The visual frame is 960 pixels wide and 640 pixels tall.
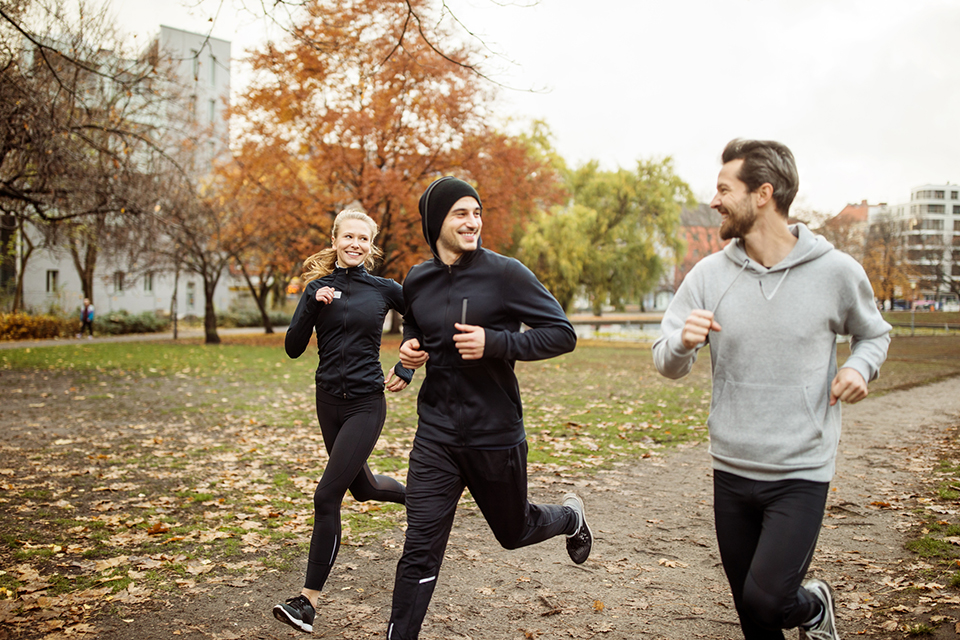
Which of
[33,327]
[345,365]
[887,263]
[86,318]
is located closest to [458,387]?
[345,365]

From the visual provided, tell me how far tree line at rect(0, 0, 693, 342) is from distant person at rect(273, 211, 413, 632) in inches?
101

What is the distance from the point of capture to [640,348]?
1235 inches

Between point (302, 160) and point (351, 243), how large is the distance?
68.8 ft

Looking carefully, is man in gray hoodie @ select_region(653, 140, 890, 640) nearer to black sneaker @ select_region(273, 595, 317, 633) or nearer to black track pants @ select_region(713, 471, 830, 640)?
black track pants @ select_region(713, 471, 830, 640)

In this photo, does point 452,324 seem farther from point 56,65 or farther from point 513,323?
point 56,65

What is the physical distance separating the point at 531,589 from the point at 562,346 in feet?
6.07

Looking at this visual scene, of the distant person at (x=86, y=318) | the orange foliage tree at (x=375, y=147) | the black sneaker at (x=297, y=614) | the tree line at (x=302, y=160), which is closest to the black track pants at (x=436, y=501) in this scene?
the black sneaker at (x=297, y=614)

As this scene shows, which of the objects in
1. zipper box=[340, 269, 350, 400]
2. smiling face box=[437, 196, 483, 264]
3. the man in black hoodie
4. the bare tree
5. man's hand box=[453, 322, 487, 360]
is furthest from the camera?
the bare tree

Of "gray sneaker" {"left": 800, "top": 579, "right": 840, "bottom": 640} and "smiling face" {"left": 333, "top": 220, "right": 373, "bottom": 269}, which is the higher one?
"smiling face" {"left": 333, "top": 220, "right": 373, "bottom": 269}

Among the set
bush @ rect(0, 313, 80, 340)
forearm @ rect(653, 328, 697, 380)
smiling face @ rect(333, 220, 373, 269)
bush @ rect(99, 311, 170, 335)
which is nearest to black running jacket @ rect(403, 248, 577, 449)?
forearm @ rect(653, 328, 697, 380)

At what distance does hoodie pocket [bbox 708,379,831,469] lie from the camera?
2.65 m

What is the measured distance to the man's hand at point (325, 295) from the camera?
417 centimetres

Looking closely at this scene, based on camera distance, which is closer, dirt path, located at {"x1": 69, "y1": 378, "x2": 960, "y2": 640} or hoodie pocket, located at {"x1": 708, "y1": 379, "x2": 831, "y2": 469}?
hoodie pocket, located at {"x1": 708, "y1": 379, "x2": 831, "y2": 469}

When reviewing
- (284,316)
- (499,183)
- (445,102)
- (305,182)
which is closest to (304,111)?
(305,182)
